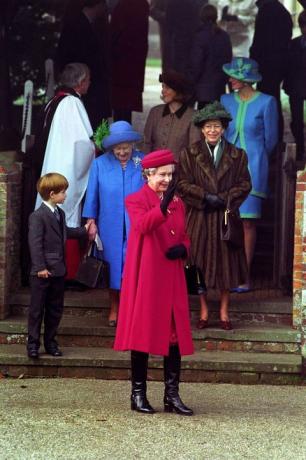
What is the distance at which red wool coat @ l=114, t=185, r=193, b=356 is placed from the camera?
29.3 feet

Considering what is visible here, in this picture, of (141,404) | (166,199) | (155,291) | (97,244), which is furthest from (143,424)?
(97,244)

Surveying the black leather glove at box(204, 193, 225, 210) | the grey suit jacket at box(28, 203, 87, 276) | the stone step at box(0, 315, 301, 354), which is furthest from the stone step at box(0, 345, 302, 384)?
the black leather glove at box(204, 193, 225, 210)

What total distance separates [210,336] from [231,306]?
1.82 ft

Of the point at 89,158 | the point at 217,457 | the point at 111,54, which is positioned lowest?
the point at 217,457

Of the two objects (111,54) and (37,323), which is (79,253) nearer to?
(37,323)

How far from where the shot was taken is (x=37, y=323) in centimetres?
1044

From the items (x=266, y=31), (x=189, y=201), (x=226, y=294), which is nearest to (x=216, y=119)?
(x=189, y=201)

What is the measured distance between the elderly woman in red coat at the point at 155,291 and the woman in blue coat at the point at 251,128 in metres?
2.80

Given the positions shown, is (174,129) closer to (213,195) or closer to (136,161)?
(136,161)

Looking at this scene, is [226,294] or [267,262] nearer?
[226,294]

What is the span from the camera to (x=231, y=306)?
37.3 ft

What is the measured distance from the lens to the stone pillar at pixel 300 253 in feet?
34.8

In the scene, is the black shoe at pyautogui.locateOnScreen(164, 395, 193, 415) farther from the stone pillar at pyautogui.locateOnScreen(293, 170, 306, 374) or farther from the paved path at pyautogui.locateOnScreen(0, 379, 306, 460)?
the stone pillar at pyautogui.locateOnScreen(293, 170, 306, 374)

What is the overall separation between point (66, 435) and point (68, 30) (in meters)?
6.08
